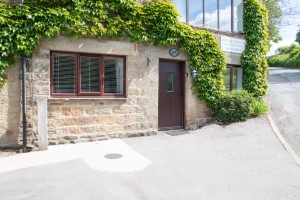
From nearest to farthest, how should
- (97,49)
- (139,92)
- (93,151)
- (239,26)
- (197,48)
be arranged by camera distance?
(93,151)
(97,49)
(139,92)
(197,48)
(239,26)

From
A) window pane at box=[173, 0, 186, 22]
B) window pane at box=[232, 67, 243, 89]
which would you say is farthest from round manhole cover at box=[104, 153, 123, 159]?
window pane at box=[232, 67, 243, 89]

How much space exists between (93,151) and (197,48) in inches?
191

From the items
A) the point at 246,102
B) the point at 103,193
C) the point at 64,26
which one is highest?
the point at 64,26

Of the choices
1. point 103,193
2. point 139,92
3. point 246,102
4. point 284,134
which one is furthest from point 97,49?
point 284,134

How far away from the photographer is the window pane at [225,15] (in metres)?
9.95

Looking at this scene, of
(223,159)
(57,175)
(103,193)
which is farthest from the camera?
(223,159)

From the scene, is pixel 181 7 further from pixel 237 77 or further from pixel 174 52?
pixel 237 77

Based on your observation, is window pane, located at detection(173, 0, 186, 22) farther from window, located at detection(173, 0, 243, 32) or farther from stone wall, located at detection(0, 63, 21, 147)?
stone wall, located at detection(0, 63, 21, 147)

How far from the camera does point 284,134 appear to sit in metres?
7.48

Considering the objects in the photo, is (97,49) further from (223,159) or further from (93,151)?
(223,159)

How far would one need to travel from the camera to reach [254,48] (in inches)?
402

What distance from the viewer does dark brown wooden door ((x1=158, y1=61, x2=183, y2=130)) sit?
27.4ft

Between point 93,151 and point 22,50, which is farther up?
point 22,50

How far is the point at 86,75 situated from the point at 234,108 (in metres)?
5.03
